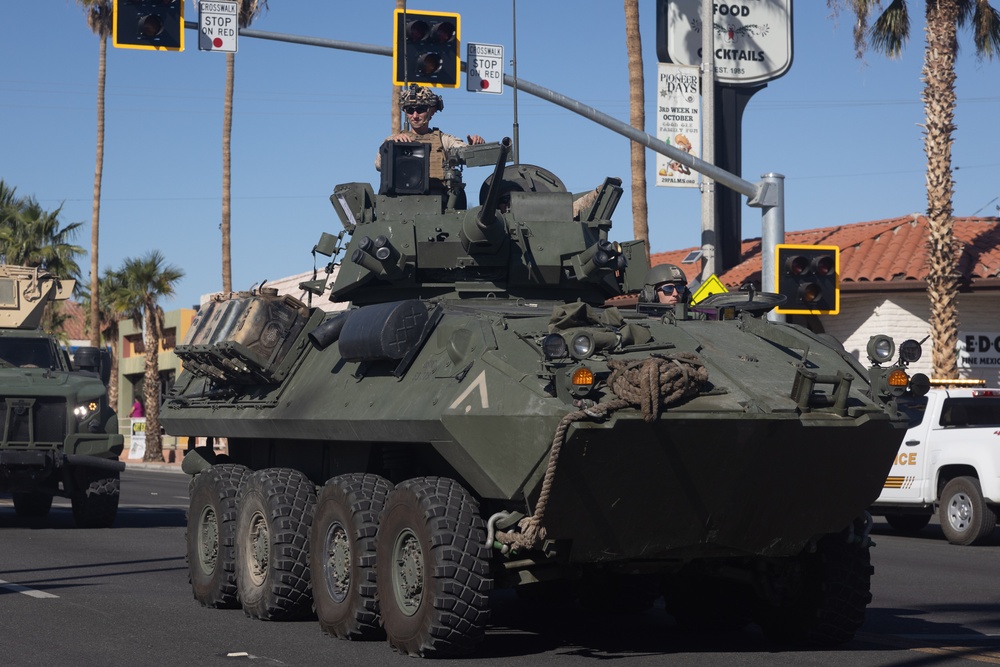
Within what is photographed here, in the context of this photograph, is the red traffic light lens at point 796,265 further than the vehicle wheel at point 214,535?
Yes

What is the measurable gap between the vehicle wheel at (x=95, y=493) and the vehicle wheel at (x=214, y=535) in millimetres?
6998

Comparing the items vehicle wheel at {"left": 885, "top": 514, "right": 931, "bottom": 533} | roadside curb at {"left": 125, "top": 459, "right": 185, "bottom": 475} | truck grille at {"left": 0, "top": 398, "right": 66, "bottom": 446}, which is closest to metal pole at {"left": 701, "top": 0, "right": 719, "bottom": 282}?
vehicle wheel at {"left": 885, "top": 514, "right": 931, "bottom": 533}

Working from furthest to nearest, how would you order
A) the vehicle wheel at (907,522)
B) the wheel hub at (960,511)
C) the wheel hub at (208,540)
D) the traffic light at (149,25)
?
the vehicle wheel at (907,522) → the wheel hub at (960,511) → the traffic light at (149,25) → the wheel hub at (208,540)

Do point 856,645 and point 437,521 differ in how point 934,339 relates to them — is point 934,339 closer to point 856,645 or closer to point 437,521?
point 856,645

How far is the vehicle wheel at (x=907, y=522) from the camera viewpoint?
19609 mm

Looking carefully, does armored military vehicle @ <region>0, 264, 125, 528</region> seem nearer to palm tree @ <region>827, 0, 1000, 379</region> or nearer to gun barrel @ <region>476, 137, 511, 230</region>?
gun barrel @ <region>476, 137, 511, 230</region>

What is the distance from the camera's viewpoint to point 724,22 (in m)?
24.2

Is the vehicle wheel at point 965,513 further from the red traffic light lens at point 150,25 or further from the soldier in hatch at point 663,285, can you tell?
the red traffic light lens at point 150,25

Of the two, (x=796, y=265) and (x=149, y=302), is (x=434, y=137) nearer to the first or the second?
→ (x=796, y=265)

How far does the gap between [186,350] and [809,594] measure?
5.22 metres

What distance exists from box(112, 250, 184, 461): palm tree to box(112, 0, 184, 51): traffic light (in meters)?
29.6

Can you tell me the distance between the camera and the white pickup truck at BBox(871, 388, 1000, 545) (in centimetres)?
1730

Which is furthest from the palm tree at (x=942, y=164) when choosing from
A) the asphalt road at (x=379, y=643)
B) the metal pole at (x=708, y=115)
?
the asphalt road at (x=379, y=643)

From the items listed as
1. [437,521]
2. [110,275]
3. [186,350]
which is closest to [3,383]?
[186,350]
